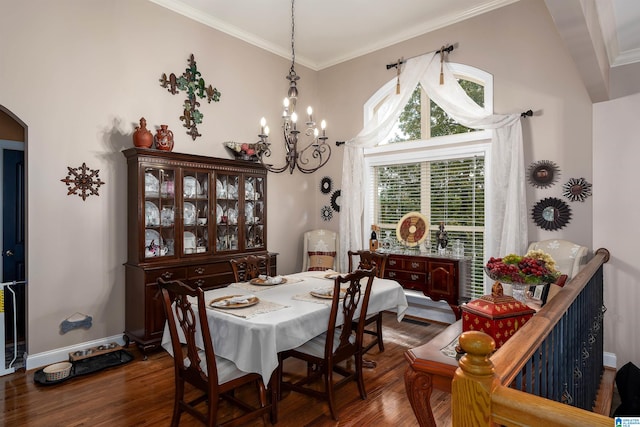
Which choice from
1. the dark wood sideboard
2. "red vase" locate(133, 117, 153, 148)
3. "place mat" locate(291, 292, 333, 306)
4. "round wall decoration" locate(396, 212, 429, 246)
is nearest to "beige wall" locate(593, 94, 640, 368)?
the dark wood sideboard

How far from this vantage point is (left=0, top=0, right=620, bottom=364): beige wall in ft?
10.7

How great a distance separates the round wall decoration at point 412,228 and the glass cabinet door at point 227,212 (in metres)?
2.08

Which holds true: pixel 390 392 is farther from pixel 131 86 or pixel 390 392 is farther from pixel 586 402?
pixel 131 86

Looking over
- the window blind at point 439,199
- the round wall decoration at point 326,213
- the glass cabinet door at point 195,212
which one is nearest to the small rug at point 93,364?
the glass cabinet door at point 195,212

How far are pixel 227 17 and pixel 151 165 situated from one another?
2162mm

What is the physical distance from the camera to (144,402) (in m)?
2.67

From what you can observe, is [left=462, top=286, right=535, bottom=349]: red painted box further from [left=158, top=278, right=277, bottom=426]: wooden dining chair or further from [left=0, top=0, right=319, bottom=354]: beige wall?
[left=0, top=0, right=319, bottom=354]: beige wall

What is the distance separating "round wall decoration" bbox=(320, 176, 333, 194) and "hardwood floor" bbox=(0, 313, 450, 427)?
9.59 ft

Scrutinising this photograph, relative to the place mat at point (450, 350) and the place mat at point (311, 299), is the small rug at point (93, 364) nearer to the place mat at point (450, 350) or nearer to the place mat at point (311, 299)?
the place mat at point (311, 299)

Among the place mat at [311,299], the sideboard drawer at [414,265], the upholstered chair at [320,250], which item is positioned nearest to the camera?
the place mat at [311,299]

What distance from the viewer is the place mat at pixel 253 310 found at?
7.50 ft

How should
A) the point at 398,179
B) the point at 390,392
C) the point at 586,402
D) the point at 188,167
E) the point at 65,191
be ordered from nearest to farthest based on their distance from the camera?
the point at 586,402
the point at 390,392
the point at 65,191
the point at 188,167
the point at 398,179

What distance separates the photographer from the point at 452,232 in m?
4.52

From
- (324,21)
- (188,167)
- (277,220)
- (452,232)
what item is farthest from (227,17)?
(452,232)
